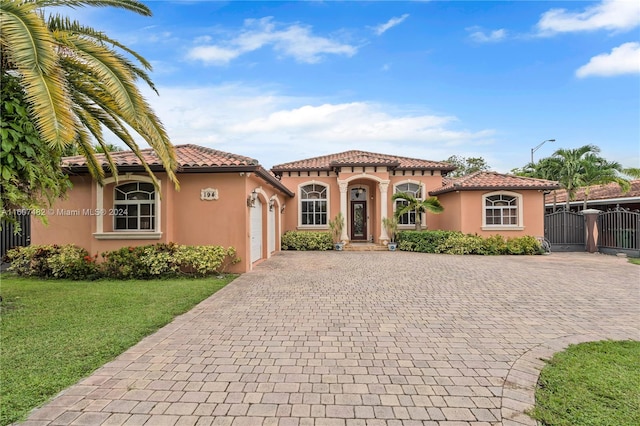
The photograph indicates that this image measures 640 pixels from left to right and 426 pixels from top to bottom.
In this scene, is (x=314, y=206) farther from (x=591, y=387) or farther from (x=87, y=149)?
(x=591, y=387)

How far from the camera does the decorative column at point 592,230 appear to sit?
1673 cm

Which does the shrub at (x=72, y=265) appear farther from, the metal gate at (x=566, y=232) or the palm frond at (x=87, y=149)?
the metal gate at (x=566, y=232)

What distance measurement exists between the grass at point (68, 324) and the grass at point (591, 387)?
15.7 feet

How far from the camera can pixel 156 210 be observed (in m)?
10.3

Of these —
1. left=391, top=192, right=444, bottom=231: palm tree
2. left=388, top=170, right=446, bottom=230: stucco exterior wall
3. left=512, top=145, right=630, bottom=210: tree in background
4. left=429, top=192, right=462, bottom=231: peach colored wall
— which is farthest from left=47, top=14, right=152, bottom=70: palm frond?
left=512, top=145, right=630, bottom=210: tree in background

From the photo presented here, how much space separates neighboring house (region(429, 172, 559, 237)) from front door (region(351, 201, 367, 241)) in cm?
633

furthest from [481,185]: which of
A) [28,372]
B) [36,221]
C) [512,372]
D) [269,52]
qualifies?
[36,221]

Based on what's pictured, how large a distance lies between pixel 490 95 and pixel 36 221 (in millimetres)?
20080

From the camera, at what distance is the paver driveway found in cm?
292

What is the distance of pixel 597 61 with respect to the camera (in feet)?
45.0

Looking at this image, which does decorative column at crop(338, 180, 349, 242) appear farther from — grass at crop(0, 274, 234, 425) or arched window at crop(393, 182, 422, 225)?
grass at crop(0, 274, 234, 425)

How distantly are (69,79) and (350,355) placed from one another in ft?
24.3

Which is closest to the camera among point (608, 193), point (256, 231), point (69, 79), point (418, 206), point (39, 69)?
point (39, 69)

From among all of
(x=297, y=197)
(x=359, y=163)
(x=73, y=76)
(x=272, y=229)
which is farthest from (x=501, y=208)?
(x=73, y=76)
